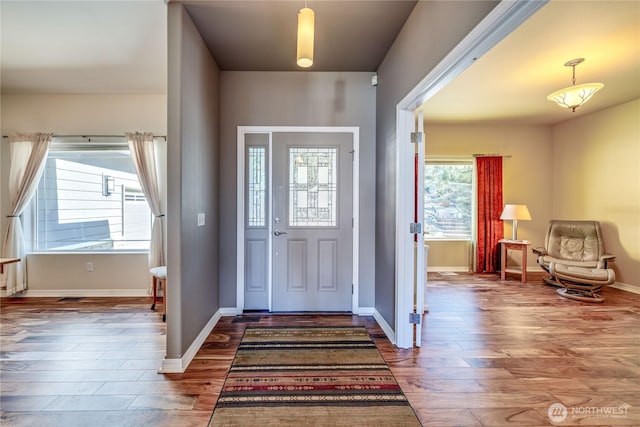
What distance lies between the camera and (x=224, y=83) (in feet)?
10.5

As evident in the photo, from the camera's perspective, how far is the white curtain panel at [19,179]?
148 inches

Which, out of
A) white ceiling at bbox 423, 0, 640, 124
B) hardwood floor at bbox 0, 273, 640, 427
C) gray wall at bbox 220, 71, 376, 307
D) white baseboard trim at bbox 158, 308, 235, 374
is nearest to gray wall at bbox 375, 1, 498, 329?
gray wall at bbox 220, 71, 376, 307

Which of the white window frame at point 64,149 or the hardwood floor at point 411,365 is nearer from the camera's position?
the hardwood floor at point 411,365

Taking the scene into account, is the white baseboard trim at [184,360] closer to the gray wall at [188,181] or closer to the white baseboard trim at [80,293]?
the gray wall at [188,181]

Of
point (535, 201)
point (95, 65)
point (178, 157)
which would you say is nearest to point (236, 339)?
point (178, 157)

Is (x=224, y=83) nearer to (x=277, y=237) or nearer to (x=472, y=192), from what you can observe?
(x=277, y=237)

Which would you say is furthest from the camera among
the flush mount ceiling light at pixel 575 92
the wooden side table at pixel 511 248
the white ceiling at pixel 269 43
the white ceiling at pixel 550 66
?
the wooden side table at pixel 511 248

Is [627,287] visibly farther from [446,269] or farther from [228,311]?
[228,311]

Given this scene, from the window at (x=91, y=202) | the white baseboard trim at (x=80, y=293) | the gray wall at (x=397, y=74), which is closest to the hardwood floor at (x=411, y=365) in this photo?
the white baseboard trim at (x=80, y=293)

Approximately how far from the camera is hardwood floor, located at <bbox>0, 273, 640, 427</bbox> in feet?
5.60

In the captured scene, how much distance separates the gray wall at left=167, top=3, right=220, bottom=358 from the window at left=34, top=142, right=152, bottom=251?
1.91 m

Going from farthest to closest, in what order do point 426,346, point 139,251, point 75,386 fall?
point 139,251
point 426,346
point 75,386

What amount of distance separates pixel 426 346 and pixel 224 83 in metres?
3.49

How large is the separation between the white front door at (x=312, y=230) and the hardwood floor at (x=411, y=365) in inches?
11.9
